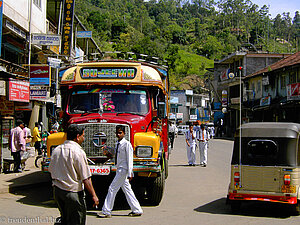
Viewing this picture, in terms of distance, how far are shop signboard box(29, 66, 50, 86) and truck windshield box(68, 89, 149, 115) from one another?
1114 cm

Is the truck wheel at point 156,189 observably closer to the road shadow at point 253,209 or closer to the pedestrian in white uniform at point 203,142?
the road shadow at point 253,209

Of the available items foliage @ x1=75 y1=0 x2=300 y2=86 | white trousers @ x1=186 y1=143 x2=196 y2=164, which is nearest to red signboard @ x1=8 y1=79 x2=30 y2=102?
white trousers @ x1=186 y1=143 x2=196 y2=164

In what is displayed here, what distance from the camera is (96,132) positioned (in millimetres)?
9133

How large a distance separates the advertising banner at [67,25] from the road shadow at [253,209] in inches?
819

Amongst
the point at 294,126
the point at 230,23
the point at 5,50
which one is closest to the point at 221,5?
the point at 230,23

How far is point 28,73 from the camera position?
2075 centimetres

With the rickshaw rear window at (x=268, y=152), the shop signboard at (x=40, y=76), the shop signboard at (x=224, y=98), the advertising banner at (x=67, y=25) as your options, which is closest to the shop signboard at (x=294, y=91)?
the advertising banner at (x=67, y=25)

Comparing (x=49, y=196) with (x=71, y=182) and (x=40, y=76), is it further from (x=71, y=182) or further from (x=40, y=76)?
(x=40, y=76)

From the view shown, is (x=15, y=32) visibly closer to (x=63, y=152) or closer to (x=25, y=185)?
(x=25, y=185)

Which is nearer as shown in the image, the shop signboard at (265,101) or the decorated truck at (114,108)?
the decorated truck at (114,108)

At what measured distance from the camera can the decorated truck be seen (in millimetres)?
9117

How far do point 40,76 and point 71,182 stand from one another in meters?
16.6

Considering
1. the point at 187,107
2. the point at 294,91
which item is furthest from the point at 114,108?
the point at 187,107

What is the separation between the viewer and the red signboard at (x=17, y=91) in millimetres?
14706
